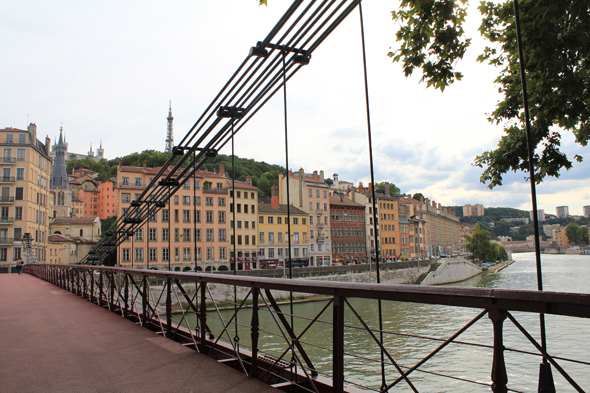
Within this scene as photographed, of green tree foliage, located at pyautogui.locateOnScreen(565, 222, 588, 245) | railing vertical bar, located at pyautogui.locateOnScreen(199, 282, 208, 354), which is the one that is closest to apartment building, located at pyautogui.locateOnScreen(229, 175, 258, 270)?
railing vertical bar, located at pyautogui.locateOnScreen(199, 282, 208, 354)

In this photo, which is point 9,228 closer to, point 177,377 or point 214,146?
point 214,146

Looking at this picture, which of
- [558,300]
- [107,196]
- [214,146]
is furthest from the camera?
[107,196]

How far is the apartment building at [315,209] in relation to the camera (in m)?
57.0

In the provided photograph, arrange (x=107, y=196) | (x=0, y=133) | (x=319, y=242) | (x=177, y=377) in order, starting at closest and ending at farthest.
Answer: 1. (x=177, y=377)
2. (x=0, y=133)
3. (x=319, y=242)
4. (x=107, y=196)

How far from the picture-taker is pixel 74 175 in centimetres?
12062

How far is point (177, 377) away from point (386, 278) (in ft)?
155

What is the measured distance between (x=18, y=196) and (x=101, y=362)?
5025cm

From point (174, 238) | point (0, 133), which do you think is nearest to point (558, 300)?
point (174, 238)

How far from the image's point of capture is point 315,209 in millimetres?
58062

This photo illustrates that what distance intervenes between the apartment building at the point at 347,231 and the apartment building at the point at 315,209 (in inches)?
66.8

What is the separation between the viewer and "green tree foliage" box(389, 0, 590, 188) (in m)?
5.61

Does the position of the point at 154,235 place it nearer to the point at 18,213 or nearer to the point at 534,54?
the point at 18,213

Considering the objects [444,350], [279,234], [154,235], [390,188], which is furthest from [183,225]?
[390,188]

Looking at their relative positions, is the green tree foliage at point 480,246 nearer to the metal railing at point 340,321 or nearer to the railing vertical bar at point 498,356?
the metal railing at point 340,321
